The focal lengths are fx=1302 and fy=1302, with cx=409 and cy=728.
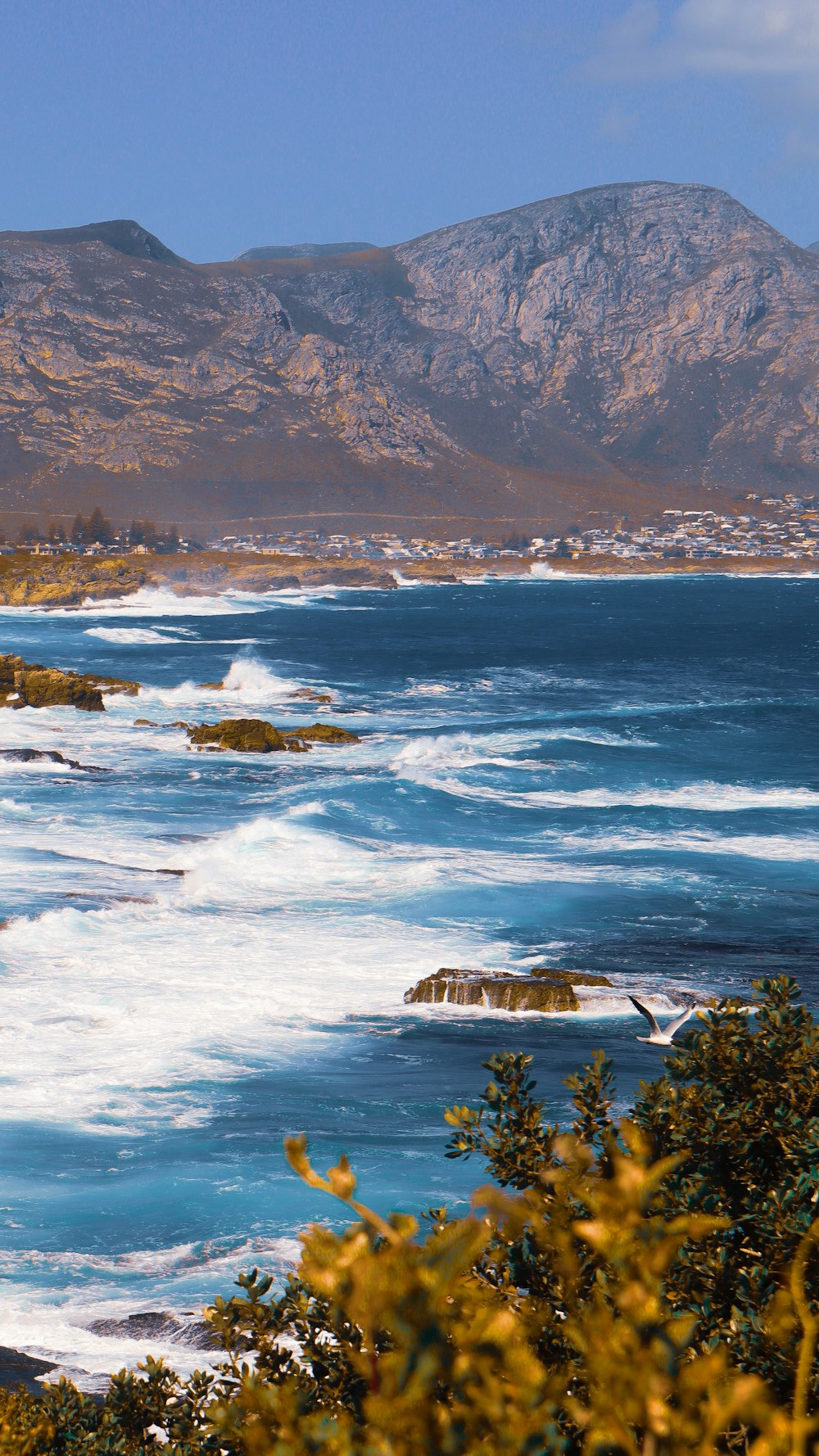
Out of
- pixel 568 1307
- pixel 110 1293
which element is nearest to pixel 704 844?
pixel 110 1293

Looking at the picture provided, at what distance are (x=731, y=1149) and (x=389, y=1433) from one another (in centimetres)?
480

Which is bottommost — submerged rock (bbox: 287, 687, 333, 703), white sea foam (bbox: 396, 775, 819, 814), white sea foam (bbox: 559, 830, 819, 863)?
white sea foam (bbox: 559, 830, 819, 863)

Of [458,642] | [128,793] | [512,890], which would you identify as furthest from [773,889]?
[458,642]

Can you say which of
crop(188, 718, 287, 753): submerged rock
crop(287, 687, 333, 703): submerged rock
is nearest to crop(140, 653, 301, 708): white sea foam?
crop(287, 687, 333, 703): submerged rock

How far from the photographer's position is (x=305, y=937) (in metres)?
28.4

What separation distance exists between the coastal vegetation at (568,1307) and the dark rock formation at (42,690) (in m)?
59.5

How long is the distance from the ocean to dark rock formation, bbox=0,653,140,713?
1.64m

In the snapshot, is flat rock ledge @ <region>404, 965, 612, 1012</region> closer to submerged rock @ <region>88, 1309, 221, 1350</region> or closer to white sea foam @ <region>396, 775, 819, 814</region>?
submerged rock @ <region>88, 1309, 221, 1350</region>

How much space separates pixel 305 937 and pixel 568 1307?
25175 millimetres

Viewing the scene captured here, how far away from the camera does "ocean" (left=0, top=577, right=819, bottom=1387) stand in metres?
16.5

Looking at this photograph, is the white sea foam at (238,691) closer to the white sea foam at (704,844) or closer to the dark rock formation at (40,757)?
the dark rock formation at (40,757)

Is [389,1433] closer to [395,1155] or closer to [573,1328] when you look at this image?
[573,1328]

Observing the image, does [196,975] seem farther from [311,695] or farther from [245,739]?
[311,695]

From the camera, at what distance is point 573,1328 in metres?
2.95
